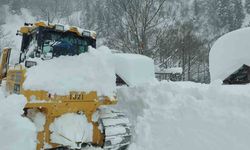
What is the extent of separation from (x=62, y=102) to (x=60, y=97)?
12 centimetres

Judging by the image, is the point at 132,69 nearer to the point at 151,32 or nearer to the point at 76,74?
the point at 76,74

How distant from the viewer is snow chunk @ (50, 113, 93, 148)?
5973mm

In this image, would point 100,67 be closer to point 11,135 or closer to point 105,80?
point 105,80

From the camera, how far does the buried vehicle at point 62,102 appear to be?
5.88 meters

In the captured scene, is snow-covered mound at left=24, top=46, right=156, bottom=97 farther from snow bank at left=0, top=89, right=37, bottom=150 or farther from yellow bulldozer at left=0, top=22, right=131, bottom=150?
snow bank at left=0, top=89, right=37, bottom=150

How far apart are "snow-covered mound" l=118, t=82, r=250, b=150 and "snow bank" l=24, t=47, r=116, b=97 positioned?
4.61 ft

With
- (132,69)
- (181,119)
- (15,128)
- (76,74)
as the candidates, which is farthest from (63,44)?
(132,69)

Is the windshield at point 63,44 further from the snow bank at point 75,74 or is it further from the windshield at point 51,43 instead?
the snow bank at point 75,74

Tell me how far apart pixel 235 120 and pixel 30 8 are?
9141cm

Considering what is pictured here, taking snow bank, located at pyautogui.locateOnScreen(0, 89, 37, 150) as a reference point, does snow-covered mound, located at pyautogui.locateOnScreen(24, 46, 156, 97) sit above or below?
above

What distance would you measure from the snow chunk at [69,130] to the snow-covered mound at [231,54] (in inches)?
276

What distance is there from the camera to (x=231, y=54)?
Answer: 37.3ft

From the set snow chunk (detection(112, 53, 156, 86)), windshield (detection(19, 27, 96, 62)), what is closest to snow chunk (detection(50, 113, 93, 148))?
windshield (detection(19, 27, 96, 62))

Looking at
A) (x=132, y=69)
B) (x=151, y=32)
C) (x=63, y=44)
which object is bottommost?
(x=132, y=69)
